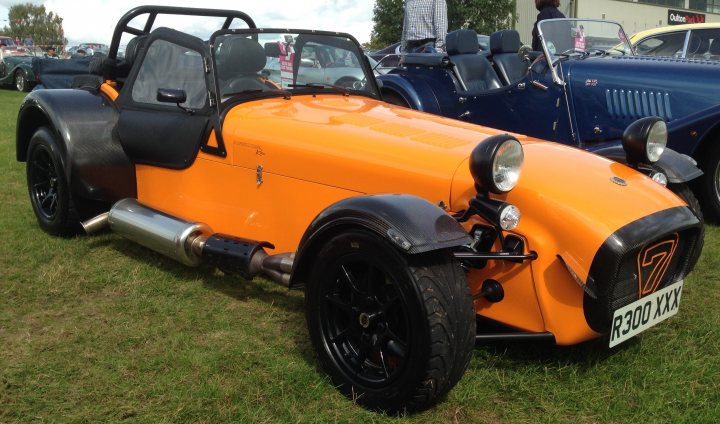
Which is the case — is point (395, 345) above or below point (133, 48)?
below

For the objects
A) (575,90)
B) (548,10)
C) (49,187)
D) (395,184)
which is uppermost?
(548,10)

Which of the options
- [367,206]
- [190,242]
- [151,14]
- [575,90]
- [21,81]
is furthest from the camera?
[21,81]

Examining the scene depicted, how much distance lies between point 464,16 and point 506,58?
37542 mm

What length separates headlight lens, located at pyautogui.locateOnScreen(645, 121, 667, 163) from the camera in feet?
12.0

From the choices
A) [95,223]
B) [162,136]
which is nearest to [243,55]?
[162,136]

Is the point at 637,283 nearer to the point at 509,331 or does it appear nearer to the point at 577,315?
the point at 577,315

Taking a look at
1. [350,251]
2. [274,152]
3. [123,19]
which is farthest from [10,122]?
[350,251]

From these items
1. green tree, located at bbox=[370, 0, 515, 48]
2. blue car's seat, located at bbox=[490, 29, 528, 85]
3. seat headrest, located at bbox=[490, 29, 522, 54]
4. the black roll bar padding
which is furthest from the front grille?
green tree, located at bbox=[370, 0, 515, 48]

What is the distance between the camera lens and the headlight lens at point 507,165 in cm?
294

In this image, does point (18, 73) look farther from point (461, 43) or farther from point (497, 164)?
point (497, 164)

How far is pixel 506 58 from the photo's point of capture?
7898mm

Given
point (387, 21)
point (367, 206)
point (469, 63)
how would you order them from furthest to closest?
point (387, 21)
point (469, 63)
point (367, 206)

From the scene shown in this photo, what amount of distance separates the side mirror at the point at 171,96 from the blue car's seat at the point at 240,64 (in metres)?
0.25

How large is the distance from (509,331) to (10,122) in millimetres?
12455
